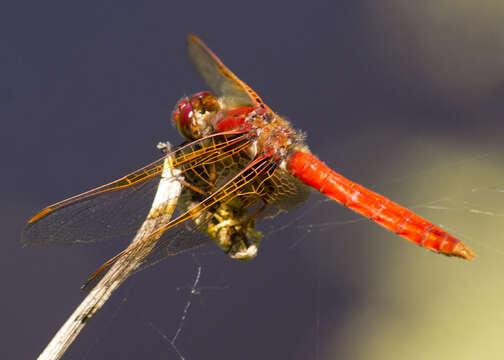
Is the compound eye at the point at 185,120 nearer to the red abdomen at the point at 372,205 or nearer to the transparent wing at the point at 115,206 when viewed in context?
the transparent wing at the point at 115,206

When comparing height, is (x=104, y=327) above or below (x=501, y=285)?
below

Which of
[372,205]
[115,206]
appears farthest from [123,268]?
[372,205]

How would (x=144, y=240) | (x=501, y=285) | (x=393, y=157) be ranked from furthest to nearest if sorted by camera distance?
1. (x=393, y=157)
2. (x=501, y=285)
3. (x=144, y=240)

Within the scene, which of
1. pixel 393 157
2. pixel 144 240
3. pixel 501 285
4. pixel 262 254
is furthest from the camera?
pixel 393 157

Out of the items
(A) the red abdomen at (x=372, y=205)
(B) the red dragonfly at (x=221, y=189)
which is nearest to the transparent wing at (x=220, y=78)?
(B) the red dragonfly at (x=221, y=189)

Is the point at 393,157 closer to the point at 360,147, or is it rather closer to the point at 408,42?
the point at 360,147

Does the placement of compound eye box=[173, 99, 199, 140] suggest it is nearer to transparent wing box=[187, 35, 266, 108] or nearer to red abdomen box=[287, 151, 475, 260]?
transparent wing box=[187, 35, 266, 108]

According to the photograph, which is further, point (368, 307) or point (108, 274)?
point (368, 307)

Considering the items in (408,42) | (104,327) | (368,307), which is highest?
(408,42)

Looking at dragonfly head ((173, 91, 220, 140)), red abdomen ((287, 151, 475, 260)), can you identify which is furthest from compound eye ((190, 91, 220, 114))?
red abdomen ((287, 151, 475, 260))

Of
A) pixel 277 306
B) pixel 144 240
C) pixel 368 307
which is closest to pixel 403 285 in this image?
pixel 368 307
